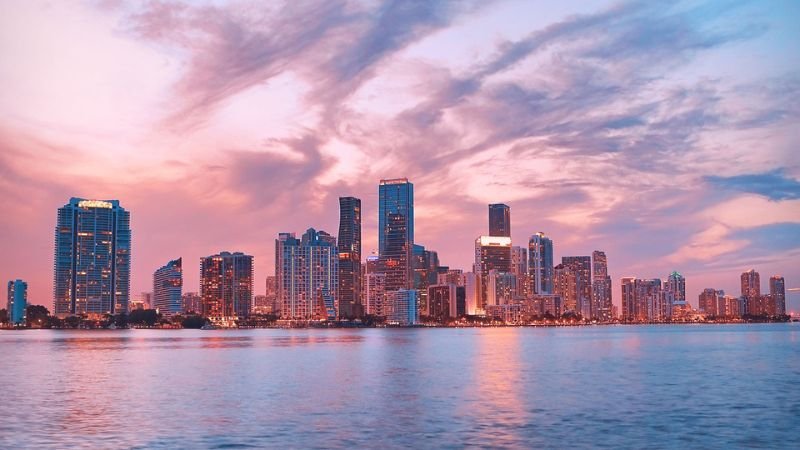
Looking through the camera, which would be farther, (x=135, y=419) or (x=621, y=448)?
(x=135, y=419)

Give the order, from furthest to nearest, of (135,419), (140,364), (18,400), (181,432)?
(140,364) < (18,400) < (135,419) < (181,432)

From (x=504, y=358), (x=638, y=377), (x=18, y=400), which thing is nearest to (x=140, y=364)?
(x=18, y=400)

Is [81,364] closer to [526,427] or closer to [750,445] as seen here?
[526,427]

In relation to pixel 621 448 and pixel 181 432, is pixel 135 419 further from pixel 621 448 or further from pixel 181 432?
pixel 621 448

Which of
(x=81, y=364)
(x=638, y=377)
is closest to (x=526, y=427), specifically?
(x=638, y=377)

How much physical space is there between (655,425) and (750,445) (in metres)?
6.78

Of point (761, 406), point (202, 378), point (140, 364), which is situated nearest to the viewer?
point (761, 406)

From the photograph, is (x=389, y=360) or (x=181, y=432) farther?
(x=389, y=360)

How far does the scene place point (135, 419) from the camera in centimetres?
5088

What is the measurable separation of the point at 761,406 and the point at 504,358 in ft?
199

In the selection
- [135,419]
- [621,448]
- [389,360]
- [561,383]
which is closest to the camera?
[621,448]

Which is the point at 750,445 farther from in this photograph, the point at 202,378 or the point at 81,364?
the point at 81,364

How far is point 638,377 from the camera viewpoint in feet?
265

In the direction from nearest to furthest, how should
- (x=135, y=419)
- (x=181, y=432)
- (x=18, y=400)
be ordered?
(x=181, y=432) → (x=135, y=419) → (x=18, y=400)
